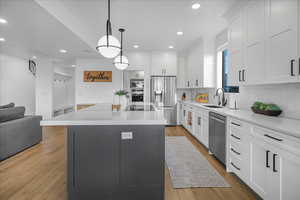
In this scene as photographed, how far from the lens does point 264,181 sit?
1646 mm

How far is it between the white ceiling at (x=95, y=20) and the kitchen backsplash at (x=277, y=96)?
1606mm

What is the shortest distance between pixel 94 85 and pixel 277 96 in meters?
5.54

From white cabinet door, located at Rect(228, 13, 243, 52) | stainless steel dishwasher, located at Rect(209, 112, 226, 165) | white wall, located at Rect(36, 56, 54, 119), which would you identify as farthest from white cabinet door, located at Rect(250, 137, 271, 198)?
white wall, located at Rect(36, 56, 54, 119)

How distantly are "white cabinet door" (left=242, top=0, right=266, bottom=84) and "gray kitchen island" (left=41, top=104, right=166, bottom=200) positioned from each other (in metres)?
1.72

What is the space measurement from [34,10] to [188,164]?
353 cm

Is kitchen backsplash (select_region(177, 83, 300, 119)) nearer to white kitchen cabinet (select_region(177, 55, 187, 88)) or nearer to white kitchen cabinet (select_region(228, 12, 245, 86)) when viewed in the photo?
white kitchen cabinet (select_region(228, 12, 245, 86))

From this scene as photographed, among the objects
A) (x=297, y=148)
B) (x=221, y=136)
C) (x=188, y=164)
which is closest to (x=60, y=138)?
(x=188, y=164)

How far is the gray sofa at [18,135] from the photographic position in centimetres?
283

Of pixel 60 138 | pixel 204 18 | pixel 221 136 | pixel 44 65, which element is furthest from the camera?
pixel 44 65

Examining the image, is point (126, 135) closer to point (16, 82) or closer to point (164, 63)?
point (164, 63)

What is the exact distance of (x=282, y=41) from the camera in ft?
5.99

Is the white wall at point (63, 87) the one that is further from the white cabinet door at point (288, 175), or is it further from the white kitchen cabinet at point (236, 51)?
the white cabinet door at point (288, 175)

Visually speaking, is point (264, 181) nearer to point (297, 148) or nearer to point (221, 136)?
point (297, 148)

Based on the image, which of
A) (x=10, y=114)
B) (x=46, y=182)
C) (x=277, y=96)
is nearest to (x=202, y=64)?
(x=277, y=96)
